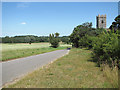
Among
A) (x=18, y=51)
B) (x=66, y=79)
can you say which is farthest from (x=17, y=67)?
(x=18, y=51)

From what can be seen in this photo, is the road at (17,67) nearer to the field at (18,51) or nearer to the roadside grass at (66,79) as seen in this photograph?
the roadside grass at (66,79)

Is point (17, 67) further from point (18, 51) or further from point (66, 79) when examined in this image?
point (18, 51)

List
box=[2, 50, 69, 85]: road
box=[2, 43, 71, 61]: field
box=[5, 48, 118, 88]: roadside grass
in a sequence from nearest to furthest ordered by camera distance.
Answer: box=[5, 48, 118, 88]: roadside grass, box=[2, 50, 69, 85]: road, box=[2, 43, 71, 61]: field

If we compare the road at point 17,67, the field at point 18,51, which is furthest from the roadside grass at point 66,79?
the field at point 18,51

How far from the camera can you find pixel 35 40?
80750mm

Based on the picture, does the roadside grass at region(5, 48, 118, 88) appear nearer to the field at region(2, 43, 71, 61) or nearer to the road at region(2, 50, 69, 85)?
the road at region(2, 50, 69, 85)

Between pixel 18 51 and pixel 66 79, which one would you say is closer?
pixel 66 79

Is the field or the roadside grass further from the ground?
the roadside grass

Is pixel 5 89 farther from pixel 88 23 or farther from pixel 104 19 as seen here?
pixel 88 23

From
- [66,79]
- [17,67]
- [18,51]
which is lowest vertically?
[18,51]

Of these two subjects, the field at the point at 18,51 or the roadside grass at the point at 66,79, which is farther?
the field at the point at 18,51

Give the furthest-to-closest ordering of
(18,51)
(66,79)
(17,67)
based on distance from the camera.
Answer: (18,51) → (17,67) → (66,79)

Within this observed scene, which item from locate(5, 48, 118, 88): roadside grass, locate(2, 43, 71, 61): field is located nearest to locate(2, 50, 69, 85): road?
locate(5, 48, 118, 88): roadside grass

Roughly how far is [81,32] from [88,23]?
466cm
